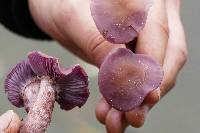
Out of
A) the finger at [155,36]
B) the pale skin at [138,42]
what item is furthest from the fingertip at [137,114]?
the finger at [155,36]

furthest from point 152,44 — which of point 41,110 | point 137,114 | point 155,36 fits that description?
point 41,110

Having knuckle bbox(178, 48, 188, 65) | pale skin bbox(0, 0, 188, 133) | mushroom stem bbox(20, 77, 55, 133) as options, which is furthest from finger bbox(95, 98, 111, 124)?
knuckle bbox(178, 48, 188, 65)

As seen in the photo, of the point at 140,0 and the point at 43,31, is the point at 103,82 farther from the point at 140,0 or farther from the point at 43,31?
the point at 43,31

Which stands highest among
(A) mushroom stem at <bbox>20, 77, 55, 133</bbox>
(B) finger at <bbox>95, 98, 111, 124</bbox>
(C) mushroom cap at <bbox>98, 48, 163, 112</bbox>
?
(C) mushroom cap at <bbox>98, 48, 163, 112</bbox>

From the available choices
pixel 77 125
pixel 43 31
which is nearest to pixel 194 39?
pixel 77 125

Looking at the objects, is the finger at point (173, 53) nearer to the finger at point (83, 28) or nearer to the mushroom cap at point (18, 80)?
the finger at point (83, 28)

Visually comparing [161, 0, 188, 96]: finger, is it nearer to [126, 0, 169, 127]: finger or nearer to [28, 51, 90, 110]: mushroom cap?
[126, 0, 169, 127]: finger

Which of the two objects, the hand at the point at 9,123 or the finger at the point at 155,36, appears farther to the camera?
the finger at the point at 155,36
